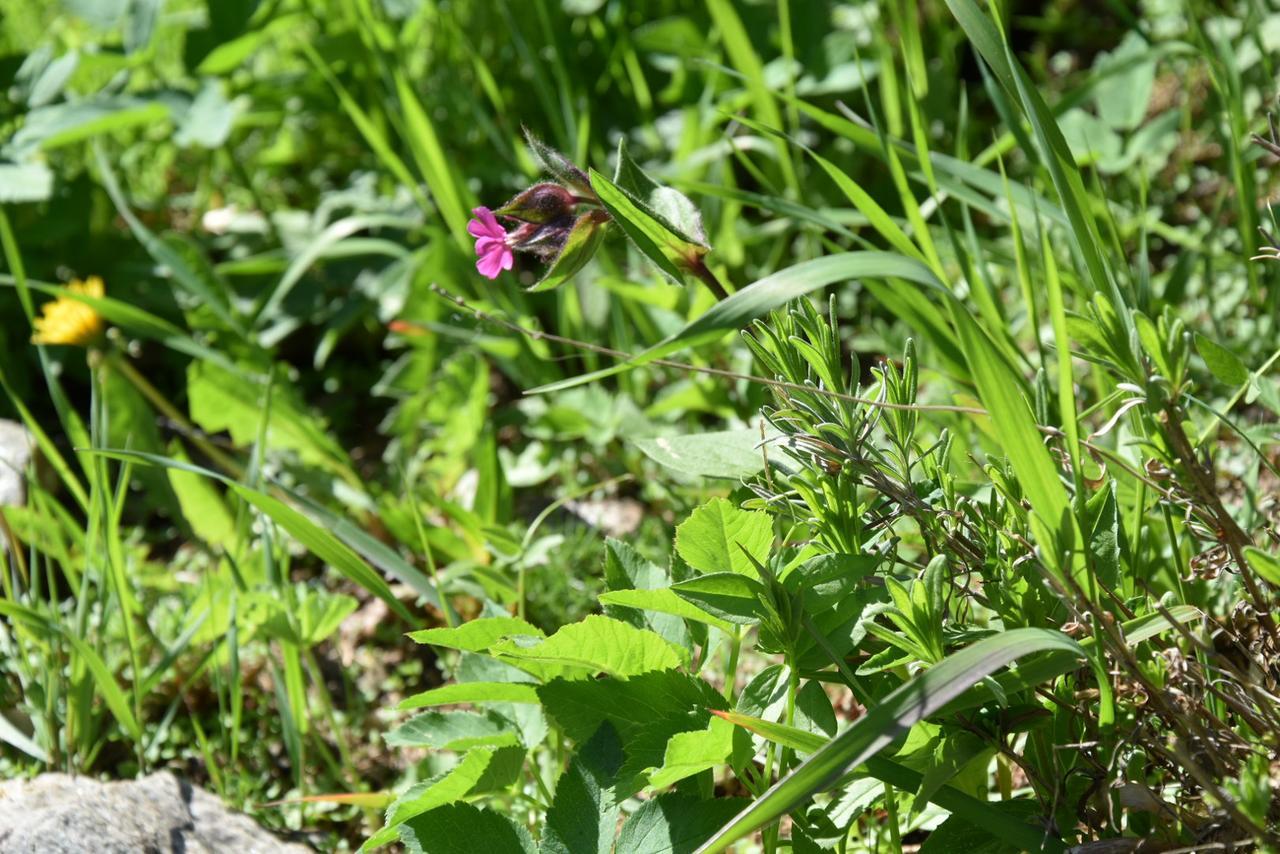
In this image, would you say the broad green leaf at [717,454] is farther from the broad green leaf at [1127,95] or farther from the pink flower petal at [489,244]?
the broad green leaf at [1127,95]

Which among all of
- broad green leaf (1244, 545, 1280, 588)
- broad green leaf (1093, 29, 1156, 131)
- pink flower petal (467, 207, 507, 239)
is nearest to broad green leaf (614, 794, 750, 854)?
broad green leaf (1244, 545, 1280, 588)

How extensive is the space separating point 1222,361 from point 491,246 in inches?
29.9

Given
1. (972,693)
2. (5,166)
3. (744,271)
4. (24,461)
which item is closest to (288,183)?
(5,166)

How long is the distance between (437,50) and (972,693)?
2.18m

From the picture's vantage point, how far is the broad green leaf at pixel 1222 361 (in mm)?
1205

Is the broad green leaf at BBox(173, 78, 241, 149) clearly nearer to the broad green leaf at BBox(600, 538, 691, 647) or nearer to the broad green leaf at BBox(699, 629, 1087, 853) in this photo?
the broad green leaf at BBox(600, 538, 691, 647)

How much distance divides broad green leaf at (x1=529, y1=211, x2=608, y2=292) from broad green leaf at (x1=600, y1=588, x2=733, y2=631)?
327 mm

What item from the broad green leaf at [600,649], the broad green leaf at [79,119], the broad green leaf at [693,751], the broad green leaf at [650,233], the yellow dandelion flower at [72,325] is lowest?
the broad green leaf at [693,751]

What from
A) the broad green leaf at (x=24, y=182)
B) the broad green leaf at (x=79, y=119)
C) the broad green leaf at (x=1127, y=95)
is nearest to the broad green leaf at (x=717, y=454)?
the broad green leaf at (x=1127, y=95)

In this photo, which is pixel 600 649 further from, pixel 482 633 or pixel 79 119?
pixel 79 119

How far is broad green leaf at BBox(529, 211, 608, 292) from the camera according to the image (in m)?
1.26

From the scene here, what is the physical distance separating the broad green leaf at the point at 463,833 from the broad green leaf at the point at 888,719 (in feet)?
0.95

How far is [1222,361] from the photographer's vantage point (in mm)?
1223

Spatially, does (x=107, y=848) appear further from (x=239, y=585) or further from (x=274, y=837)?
(x=239, y=585)
